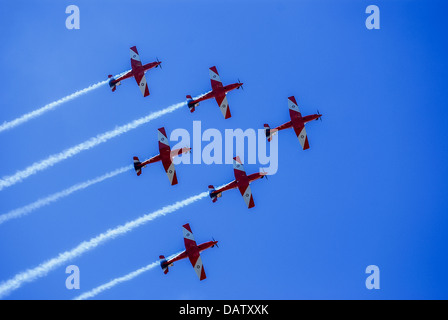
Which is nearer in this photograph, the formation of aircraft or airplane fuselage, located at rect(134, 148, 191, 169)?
the formation of aircraft

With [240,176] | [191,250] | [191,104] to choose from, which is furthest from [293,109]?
[191,250]

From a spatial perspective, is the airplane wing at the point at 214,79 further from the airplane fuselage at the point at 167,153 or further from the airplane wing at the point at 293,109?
the airplane wing at the point at 293,109

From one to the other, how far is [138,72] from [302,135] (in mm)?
13371

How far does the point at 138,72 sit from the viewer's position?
4769cm

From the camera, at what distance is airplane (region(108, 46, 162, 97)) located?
156 ft

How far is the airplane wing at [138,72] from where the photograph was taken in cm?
4756

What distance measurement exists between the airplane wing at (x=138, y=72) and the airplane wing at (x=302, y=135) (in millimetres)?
11720

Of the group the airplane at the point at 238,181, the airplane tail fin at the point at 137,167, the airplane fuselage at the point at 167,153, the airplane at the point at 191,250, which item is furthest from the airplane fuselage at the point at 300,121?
the airplane tail fin at the point at 137,167

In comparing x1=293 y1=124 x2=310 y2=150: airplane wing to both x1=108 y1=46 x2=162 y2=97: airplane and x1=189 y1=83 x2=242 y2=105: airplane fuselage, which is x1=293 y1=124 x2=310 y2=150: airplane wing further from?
x1=108 y1=46 x2=162 y2=97: airplane

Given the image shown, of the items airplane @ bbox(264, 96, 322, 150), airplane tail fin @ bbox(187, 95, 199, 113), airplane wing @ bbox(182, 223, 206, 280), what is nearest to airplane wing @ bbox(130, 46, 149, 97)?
airplane tail fin @ bbox(187, 95, 199, 113)

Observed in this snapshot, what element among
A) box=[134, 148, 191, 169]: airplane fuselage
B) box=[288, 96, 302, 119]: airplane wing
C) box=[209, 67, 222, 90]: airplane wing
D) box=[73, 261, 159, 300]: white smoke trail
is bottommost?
box=[73, 261, 159, 300]: white smoke trail
